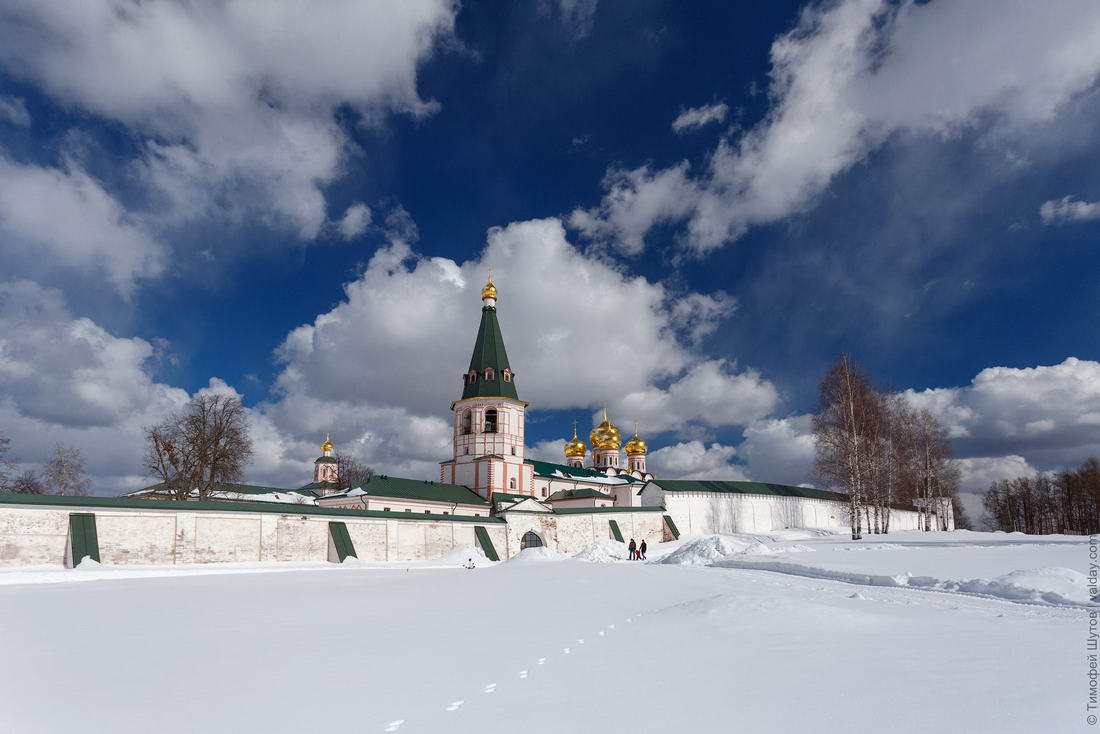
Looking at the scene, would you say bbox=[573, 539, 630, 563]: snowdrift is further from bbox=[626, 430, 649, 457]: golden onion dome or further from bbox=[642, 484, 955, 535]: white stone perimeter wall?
bbox=[626, 430, 649, 457]: golden onion dome

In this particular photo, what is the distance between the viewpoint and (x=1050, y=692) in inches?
181

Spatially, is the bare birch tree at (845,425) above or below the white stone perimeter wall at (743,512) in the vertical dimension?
above

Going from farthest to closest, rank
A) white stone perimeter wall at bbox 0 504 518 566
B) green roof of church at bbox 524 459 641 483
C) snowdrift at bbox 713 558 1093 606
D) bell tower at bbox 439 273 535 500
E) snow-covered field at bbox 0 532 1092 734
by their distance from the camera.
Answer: green roof of church at bbox 524 459 641 483 → bell tower at bbox 439 273 535 500 → white stone perimeter wall at bbox 0 504 518 566 → snowdrift at bbox 713 558 1093 606 → snow-covered field at bbox 0 532 1092 734

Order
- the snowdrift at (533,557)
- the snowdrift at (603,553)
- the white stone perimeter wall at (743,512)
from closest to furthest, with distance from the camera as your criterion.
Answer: the snowdrift at (533,557) → the snowdrift at (603,553) → the white stone perimeter wall at (743,512)

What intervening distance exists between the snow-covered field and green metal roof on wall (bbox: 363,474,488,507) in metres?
31.0

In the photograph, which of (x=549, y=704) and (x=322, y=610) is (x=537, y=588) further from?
(x=549, y=704)

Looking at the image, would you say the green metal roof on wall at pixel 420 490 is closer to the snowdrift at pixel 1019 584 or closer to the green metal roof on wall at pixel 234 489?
the green metal roof on wall at pixel 234 489

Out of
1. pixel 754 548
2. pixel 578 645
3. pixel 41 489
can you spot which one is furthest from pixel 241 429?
pixel 578 645

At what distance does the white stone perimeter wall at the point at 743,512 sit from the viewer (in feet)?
160

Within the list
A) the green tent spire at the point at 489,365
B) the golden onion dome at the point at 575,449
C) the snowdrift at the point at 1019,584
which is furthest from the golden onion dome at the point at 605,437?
the snowdrift at the point at 1019,584

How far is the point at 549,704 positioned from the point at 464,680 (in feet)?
3.87

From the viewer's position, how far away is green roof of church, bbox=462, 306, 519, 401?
175ft

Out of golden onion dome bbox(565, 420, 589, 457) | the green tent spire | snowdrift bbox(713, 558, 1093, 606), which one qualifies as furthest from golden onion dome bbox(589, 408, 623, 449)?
snowdrift bbox(713, 558, 1093, 606)

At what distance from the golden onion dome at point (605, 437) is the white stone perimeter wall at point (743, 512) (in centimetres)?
2666
